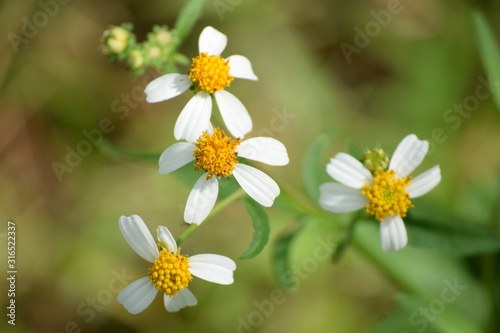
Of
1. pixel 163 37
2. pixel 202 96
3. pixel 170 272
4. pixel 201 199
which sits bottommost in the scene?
pixel 170 272

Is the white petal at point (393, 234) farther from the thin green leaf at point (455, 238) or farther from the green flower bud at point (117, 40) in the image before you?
the green flower bud at point (117, 40)

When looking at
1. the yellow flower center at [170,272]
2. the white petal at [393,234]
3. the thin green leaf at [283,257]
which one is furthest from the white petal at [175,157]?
the white petal at [393,234]

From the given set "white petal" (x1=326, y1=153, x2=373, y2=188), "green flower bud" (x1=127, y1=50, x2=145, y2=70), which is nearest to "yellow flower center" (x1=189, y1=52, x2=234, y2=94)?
"green flower bud" (x1=127, y1=50, x2=145, y2=70)

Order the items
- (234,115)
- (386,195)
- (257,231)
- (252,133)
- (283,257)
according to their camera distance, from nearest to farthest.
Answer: (257,231)
(386,195)
(234,115)
(283,257)
(252,133)

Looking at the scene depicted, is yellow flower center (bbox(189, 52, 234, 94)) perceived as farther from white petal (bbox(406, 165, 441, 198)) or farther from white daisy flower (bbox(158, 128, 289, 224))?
white petal (bbox(406, 165, 441, 198))

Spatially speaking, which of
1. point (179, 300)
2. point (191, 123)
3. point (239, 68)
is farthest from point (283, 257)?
point (239, 68)

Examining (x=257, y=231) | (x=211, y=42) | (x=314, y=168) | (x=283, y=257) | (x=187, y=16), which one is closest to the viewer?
(x=257, y=231)

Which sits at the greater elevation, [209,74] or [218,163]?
[209,74]

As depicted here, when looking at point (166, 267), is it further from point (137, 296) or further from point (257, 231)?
point (257, 231)
